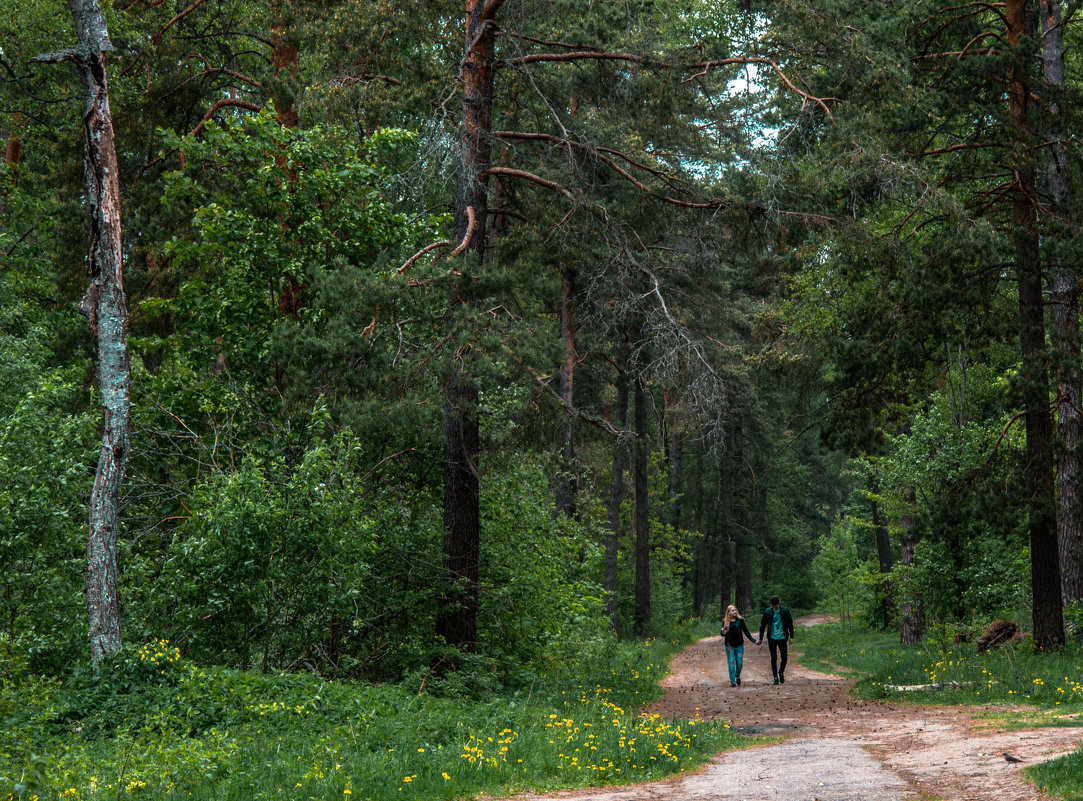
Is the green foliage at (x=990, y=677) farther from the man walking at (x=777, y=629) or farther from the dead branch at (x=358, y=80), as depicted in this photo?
the dead branch at (x=358, y=80)

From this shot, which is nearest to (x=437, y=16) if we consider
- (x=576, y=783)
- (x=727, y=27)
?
Answer: (x=576, y=783)

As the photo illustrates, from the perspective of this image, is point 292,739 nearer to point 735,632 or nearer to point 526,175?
point 526,175

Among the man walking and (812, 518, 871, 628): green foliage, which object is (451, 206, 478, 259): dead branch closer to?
the man walking

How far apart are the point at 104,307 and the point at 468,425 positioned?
4.95 metres

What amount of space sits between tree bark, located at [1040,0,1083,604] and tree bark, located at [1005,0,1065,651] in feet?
1.08

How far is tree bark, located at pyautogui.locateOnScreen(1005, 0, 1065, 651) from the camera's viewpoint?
1468cm

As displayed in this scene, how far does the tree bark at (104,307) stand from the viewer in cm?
1060

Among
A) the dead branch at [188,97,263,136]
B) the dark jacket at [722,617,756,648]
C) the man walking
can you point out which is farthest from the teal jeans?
the dead branch at [188,97,263,136]

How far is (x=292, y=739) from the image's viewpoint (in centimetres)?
852

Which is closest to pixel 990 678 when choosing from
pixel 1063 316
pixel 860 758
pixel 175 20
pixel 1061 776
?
pixel 860 758

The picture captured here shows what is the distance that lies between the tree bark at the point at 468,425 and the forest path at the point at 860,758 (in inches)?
160

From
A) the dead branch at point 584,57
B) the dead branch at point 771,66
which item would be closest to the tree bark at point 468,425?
the dead branch at point 584,57

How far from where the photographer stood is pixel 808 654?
28.3 m

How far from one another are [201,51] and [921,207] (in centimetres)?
1469
